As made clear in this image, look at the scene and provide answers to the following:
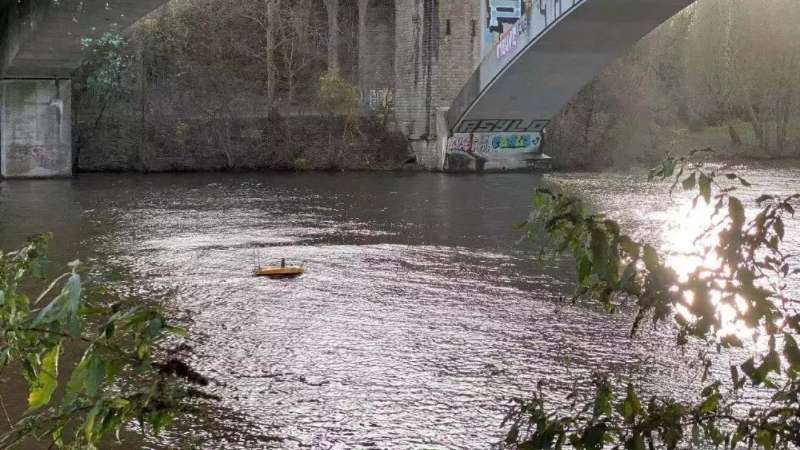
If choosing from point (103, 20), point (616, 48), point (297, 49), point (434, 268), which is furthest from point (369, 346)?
point (297, 49)

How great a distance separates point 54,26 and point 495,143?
16.7m

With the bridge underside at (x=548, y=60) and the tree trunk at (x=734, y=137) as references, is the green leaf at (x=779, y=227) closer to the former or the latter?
the bridge underside at (x=548, y=60)

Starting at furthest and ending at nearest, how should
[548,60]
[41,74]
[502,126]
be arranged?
[502,126]
[548,60]
[41,74]

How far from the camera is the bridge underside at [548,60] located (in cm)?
2358

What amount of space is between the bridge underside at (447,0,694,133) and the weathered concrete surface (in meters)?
10.9

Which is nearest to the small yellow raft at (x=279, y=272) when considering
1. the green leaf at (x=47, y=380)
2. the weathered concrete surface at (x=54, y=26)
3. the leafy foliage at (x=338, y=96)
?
the weathered concrete surface at (x=54, y=26)

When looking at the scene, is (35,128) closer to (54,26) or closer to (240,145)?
(240,145)

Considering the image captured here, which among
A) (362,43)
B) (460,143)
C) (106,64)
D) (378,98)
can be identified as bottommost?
(460,143)

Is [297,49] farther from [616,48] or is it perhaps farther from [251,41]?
[616,48]

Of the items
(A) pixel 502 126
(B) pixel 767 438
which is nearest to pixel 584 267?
(B) pixel 767 438

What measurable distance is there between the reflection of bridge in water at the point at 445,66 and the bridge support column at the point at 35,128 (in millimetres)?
27

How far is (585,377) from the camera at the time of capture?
6.39 m

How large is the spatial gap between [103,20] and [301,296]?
10042mm

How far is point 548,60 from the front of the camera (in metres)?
27.7
